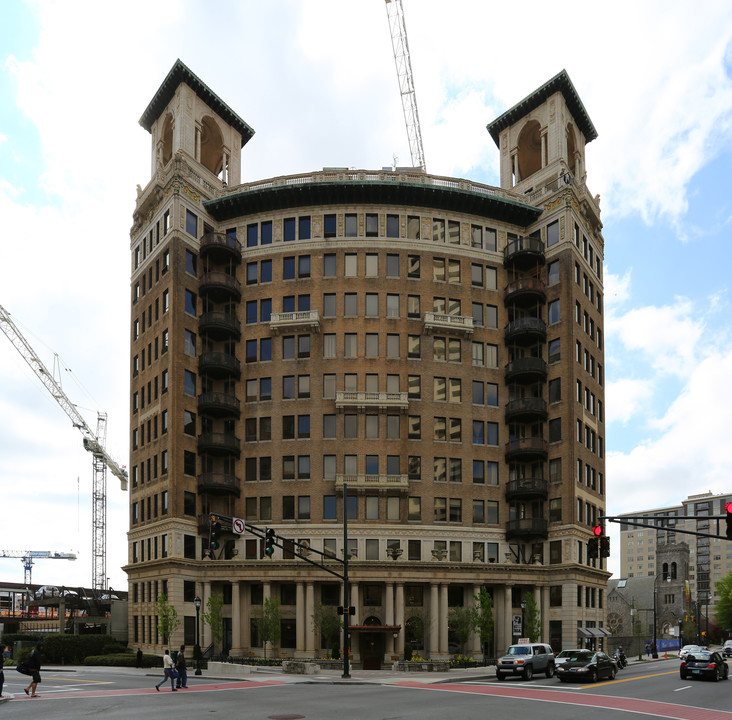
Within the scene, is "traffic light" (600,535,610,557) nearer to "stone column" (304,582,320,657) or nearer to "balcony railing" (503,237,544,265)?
"stone column" (304,582,320,657)

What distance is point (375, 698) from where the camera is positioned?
107 feet

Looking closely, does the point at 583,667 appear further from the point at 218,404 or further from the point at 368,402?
the point at 218,404

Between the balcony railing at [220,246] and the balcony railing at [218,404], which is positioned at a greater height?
the balcony railing at [220,246]

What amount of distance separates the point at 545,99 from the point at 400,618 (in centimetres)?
4840

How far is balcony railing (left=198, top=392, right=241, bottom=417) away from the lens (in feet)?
222

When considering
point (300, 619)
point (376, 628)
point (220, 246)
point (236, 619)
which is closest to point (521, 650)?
point (376, 628)

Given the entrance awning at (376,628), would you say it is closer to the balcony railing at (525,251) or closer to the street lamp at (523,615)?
the street lamp at (523,615)

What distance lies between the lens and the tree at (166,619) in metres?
60.9

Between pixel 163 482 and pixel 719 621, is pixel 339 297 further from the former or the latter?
pixel 719 621

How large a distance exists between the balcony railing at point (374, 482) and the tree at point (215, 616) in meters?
12.6

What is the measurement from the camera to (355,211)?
70.8 m

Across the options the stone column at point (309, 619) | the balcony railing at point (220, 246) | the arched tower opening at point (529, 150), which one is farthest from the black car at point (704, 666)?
the arched tower opening at point (529, 150)

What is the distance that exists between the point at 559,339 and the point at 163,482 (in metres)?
34.7

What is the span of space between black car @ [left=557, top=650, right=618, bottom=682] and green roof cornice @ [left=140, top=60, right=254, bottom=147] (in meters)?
58.1
